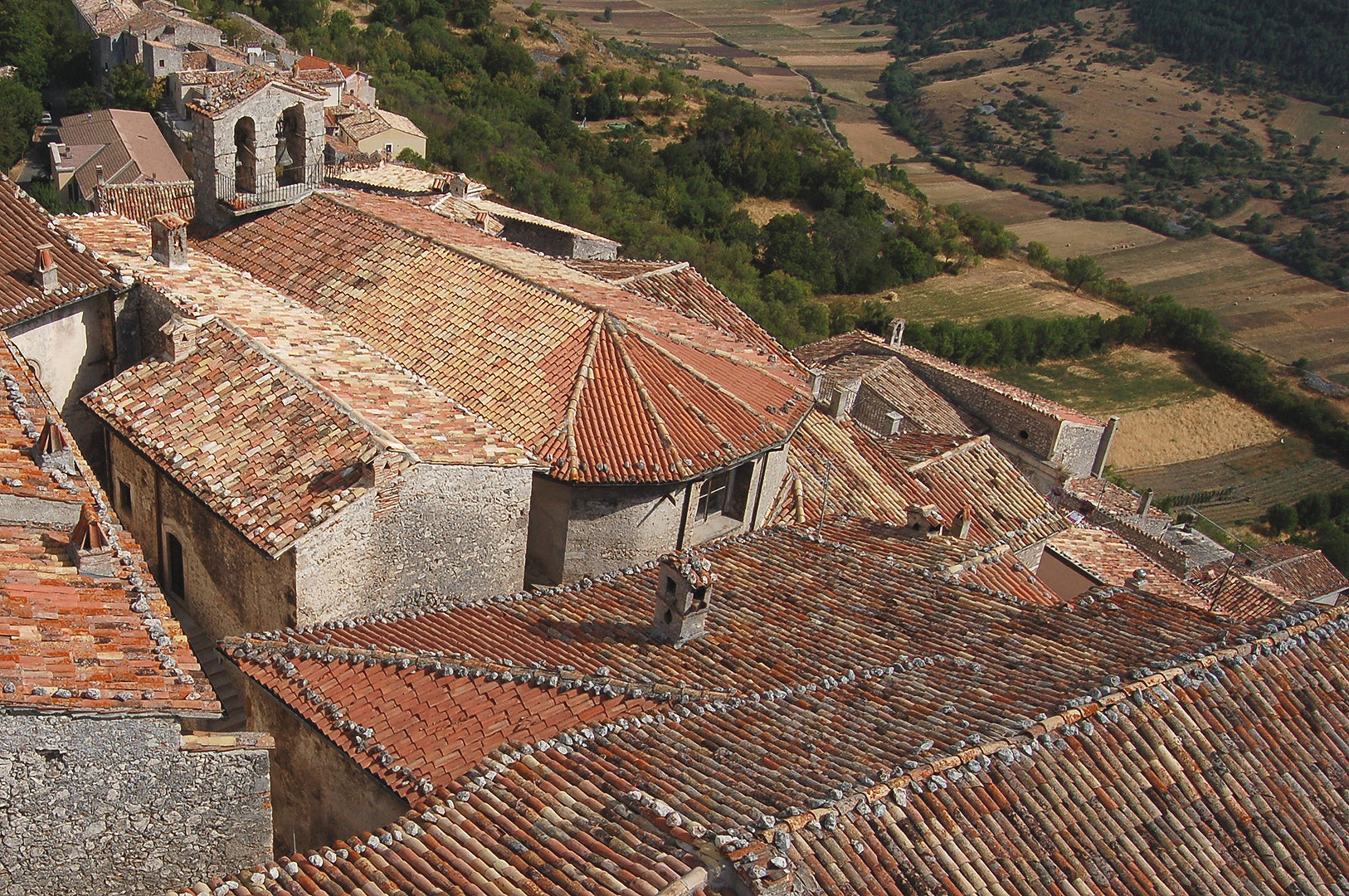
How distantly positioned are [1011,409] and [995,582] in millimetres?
22432

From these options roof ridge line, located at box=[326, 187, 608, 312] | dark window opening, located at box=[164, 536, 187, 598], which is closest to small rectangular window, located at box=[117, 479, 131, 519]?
dark window opening, located at box=[164, 536, 187, 598]

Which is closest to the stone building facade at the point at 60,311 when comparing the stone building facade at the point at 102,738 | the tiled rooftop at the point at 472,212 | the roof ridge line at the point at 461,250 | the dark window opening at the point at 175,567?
the dark window opening at the point at 175,567

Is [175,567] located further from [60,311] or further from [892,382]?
[892,382]

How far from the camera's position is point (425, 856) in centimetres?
993

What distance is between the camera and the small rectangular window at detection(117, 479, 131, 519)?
56.1 feet

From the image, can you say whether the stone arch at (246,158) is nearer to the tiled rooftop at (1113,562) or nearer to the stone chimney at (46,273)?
the stone chimney at (46,273)

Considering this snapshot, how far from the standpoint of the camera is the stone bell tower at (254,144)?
72.7ft

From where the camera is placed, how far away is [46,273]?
18172mm

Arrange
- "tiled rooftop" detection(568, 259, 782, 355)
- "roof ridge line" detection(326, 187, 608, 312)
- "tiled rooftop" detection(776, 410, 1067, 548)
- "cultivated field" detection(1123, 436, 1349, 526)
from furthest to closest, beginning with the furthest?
1. "cultivated field" detection(1123, 436, 1349, 526)
2. "tiled rooftop" detection(568, 259, 782, 355)
3. "tiled rooftop" detection(776, 410, 1067, 548)
4. "roof ridge line" detection(326, 187, 608, 312)

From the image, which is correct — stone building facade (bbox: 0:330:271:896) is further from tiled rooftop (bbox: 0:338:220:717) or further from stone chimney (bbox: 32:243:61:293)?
stone chimney (bbox: 32:243:61:293)

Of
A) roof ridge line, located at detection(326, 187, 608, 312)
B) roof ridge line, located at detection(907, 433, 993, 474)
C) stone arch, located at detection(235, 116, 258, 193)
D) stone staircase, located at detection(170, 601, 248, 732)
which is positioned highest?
stone arch, located at detection(235, 116, 258, 193)

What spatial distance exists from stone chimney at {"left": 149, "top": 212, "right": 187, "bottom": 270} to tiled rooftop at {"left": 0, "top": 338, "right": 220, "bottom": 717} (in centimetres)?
704

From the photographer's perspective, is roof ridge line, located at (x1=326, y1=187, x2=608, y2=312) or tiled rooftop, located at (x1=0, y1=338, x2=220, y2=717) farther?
roof ridge line, located at (x1=326, y1=187, x2=608, y2=312)

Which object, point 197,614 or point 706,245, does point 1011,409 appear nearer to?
point 706,245
